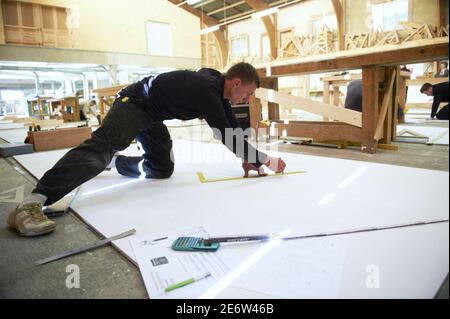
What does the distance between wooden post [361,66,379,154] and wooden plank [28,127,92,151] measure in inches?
124

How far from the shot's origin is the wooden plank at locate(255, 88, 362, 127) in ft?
9.25

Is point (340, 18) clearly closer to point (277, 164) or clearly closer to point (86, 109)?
point (86, 109)

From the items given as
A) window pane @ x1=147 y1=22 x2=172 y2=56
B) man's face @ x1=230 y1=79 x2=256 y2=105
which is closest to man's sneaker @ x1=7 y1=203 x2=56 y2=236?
man's face @ x1=230 y1=79 x2=256 y2=105

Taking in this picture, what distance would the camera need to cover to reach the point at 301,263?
0.96 metres

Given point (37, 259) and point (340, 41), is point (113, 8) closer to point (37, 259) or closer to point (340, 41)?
point (340, 41)

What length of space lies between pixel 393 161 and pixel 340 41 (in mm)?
8609

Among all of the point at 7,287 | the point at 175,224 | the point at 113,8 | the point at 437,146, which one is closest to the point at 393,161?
the point at 437,146

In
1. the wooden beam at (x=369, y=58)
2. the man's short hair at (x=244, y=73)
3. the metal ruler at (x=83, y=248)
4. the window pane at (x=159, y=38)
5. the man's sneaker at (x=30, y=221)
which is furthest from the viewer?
the window pane at (x=159, y=38)

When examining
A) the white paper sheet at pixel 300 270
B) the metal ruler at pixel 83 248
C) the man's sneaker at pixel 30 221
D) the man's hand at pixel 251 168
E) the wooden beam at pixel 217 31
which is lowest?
the white paper sheet at pixel 300 270

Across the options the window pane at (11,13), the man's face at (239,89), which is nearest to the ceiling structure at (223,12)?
the window pane at (11,13)

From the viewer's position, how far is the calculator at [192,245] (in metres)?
1.06

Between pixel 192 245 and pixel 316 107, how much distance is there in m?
2.39

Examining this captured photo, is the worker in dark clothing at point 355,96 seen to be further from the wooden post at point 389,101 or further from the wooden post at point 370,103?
the wooden post at point 370,103

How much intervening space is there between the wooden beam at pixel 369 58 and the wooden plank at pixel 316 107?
0.23 metres
